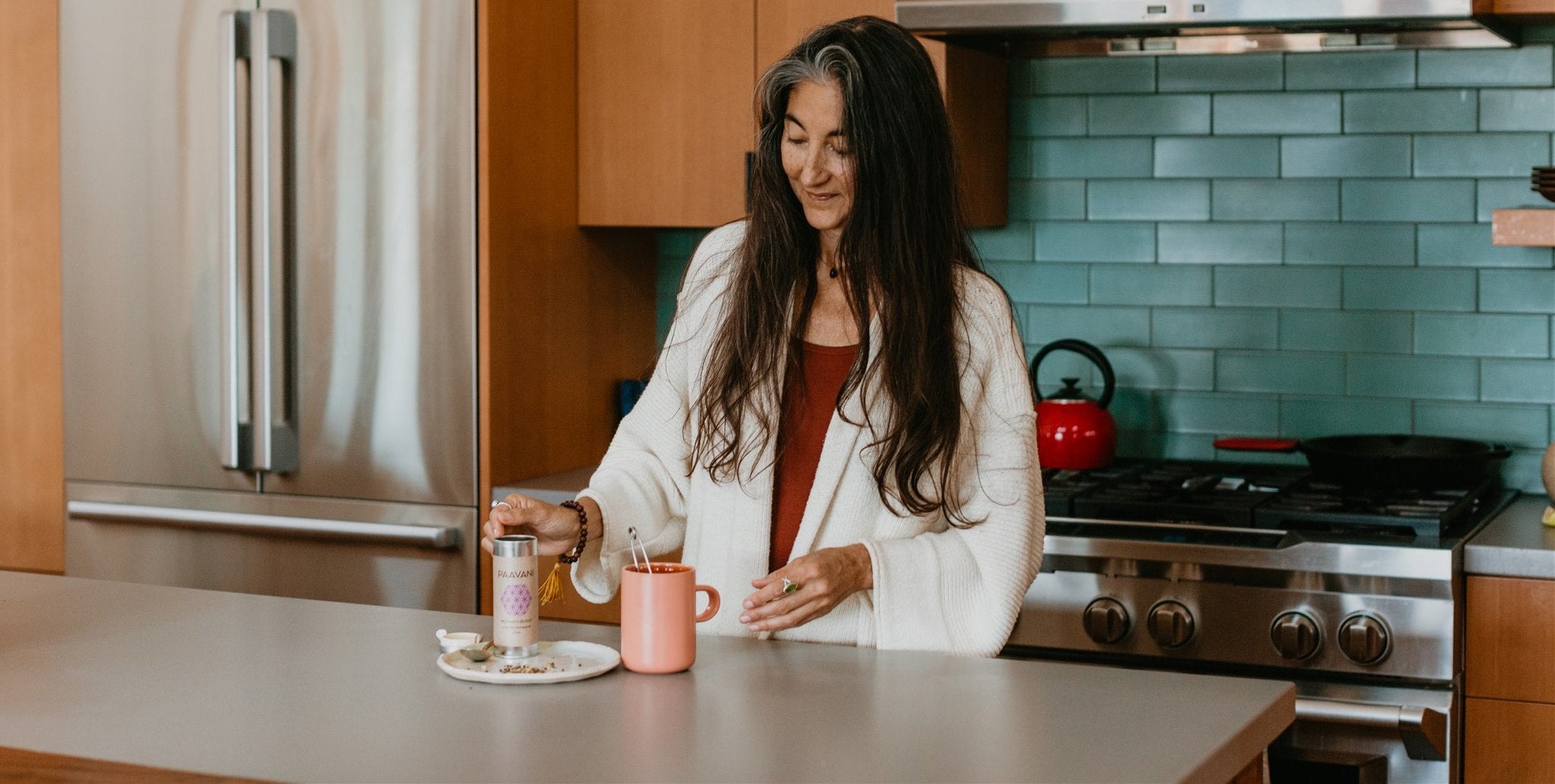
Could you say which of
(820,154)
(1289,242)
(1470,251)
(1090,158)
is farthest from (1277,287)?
(820,154)

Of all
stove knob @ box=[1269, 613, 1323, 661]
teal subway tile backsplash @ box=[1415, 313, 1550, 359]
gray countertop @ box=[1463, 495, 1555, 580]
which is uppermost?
teal subway tile backsplash @ box=[1415, 313, 1550, 359]

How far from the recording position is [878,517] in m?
2.06

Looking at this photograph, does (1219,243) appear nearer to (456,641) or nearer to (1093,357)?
(1093,357)

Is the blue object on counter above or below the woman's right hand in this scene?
above

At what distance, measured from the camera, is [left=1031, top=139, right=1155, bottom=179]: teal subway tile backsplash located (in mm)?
3490

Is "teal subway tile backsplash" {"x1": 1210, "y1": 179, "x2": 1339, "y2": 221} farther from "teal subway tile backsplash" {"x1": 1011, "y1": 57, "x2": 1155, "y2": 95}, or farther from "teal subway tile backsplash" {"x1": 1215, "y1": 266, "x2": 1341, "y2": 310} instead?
"teal subway tile backsplash" {"x1": 1011, "y1": 57, "x2": 1155, "y2": 95}

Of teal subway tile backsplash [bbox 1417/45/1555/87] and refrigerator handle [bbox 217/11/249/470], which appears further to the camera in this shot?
refrigerator handle [bbox 217/11/249/470]

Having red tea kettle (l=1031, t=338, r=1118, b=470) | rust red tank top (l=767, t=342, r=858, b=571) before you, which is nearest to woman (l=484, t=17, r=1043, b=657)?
rust red tank top (l=767, t=342, r=858, b=571)

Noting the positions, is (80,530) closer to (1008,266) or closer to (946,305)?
(1008,266)

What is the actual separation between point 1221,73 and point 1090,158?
0.32 m

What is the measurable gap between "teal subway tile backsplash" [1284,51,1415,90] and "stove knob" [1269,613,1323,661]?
1158mm

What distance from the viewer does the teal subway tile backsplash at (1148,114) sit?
344 centimetres

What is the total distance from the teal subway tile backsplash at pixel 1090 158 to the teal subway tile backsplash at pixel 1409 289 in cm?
48

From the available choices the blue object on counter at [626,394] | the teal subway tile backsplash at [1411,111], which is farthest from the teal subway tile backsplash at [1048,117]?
the blue object on counter at [626,394]
